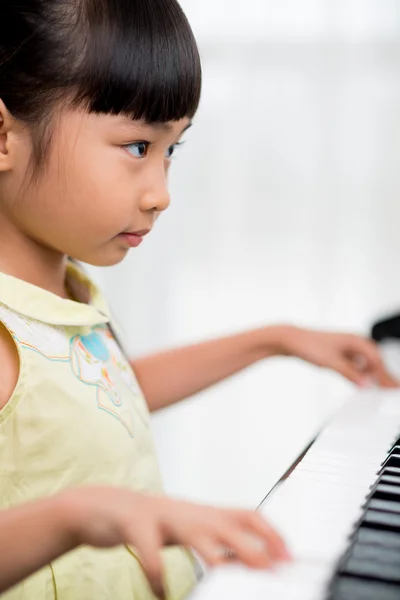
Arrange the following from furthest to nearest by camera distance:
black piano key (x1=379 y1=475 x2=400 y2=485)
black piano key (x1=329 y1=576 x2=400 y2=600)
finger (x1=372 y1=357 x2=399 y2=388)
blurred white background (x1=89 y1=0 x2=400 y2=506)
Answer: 1. blurred white background (x1=89 y1=0 x2=400 y2=506)
2. finger (x1=372 y1=357 x2=399 y2=388)
3. black piano key (x1=379 y1=475 x2=400 y2=485)
4. black piano key (x1=329 y1=576 x2=400 y2=600)

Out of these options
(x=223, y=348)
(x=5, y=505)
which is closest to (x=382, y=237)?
(x=223, y=348)

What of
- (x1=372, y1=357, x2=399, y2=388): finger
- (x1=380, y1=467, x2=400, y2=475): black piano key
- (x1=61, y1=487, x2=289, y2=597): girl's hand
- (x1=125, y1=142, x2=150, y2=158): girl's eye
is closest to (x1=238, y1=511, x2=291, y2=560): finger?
(x1=61, y1=487, x2=289, y2=597): girl's hand

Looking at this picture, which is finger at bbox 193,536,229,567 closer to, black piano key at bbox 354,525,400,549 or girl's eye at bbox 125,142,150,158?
black piano key at bbox 354,525,400,549

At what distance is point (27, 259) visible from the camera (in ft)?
3.05

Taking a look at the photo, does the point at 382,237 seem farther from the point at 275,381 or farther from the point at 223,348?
the point at 223,348

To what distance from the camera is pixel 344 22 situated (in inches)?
84.4

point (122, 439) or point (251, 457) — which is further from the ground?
point (122, 439)

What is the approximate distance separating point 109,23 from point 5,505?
1.58 feet

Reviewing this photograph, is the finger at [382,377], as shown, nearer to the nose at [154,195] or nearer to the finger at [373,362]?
the finger at [373,362]

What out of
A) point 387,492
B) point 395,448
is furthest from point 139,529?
point 395,448

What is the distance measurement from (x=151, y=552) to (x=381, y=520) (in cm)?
18

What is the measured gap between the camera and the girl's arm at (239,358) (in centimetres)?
115

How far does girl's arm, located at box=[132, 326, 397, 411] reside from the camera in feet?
3.76

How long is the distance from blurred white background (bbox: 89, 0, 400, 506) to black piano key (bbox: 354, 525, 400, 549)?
1.67 meters
